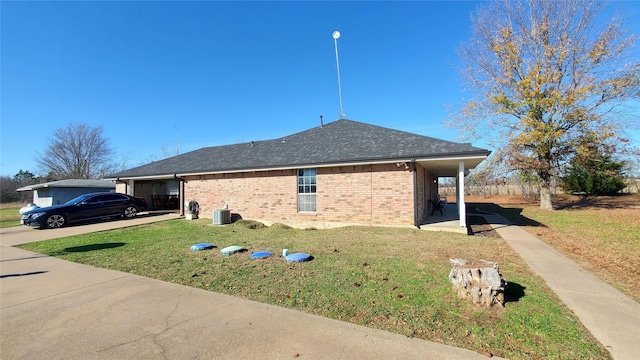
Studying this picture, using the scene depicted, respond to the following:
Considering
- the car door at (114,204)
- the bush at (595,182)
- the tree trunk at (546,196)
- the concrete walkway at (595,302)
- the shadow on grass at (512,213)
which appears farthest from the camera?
the bush at (595,182)

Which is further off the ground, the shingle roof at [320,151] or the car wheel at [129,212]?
the shingle roof at [320,151]

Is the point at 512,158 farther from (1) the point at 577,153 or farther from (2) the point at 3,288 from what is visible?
(2) the point at 3,288

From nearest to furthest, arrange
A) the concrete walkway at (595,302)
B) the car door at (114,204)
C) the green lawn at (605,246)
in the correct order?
the concrete walkway at (595,302)
the green lawn at (605,246)
the car door at (114,204)

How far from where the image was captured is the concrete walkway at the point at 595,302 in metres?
3.21

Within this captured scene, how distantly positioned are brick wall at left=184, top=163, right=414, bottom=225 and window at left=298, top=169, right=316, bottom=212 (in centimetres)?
22

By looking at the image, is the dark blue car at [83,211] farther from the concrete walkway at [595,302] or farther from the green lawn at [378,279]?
the concrete walkway at [595,302]

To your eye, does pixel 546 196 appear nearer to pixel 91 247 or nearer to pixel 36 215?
pixel 91 247

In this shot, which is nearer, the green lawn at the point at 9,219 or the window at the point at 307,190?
the window at the point at 307,190

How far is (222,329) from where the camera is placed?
351cm

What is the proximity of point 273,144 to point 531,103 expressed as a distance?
15.9 meters

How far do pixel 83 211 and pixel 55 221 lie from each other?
112 cm

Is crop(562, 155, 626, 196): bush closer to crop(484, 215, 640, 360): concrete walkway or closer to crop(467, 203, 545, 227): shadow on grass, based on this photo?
crop(467, 203, 545, 227): shadow on grass

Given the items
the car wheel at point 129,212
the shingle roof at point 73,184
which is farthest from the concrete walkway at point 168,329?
the shingle roof at point 73,184

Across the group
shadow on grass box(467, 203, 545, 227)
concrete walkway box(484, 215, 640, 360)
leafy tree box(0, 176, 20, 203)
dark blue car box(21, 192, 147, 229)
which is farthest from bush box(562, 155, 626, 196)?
leafy tree box(0, 176, 20, 203)
